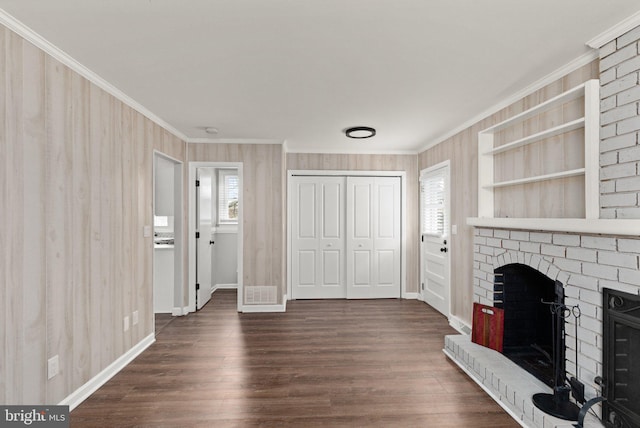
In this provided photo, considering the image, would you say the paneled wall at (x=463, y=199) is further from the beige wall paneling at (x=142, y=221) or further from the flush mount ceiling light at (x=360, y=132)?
the beige wall paneling at (x=142, y=221)

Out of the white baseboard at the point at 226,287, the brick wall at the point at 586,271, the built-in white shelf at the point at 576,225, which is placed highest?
the built-in white shelf at the point at 576,225

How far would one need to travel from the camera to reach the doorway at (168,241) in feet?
14.2

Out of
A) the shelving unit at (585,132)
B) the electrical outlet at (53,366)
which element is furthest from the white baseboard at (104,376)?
the shelving unit at (585,132)

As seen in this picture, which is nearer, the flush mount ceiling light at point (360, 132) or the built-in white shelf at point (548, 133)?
the built-in white shelf at point (548, 133)

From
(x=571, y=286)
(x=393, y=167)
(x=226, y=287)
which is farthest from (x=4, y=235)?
(x=393, y=167)

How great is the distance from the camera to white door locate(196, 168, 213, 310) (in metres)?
4.58

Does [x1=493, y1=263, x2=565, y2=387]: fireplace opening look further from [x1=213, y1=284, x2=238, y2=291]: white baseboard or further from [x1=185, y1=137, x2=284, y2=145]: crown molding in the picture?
[x1=213, y1=284, x2=238, y2=291]: white baseboard

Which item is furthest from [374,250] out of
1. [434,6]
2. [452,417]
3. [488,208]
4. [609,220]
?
[434,6]

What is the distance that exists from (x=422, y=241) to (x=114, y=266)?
13.6 feet

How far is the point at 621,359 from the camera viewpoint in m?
1.84

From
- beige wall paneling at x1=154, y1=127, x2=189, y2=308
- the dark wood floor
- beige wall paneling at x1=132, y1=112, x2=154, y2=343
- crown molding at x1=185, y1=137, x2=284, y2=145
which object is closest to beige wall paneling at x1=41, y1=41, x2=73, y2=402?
the dark wood floor

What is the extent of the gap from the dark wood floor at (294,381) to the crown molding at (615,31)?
2447 millimetres

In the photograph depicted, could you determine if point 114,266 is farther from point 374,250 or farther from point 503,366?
point 374,250

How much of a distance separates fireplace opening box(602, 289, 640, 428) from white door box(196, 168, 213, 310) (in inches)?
172
